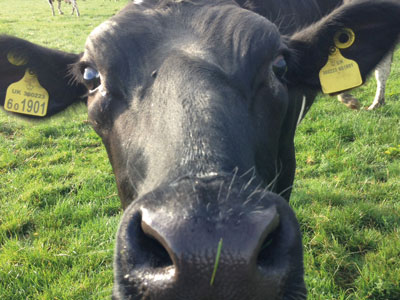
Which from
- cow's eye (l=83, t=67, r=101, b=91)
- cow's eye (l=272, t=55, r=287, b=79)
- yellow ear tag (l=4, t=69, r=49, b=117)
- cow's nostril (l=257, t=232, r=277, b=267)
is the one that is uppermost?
cow's eye (l=272, t=55, r=287, b=79)

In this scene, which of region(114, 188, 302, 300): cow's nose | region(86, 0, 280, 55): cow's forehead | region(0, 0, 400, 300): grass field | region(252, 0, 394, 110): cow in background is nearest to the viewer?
region(114, 188, 302, 300): cow's nose

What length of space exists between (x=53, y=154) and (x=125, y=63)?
171 inches

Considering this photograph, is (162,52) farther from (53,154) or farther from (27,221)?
(53,154)

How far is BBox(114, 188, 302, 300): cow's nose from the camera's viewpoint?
4.18 feet

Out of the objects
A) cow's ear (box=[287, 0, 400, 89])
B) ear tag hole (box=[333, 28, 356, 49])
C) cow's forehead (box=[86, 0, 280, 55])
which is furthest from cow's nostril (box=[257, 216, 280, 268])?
ear tag hole (box=[333, 28, 356, 49])

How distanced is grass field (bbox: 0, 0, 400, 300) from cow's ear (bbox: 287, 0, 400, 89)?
1.49 m

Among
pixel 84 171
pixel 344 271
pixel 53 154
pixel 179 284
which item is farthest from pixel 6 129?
pixel 179 284

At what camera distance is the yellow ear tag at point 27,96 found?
339cm

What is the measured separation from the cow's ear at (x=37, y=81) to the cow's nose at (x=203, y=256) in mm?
2175

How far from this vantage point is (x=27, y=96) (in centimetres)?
340

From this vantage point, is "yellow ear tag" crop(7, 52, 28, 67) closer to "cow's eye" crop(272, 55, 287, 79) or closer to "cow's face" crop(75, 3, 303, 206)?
"cow's face" crop(75, 3, 303, 206)

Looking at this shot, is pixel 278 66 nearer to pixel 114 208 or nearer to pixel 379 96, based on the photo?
pixel 114 208

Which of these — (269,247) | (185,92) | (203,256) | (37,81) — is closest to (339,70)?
(185,92)

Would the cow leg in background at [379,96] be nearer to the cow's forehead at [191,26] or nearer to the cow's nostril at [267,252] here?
the cow's forehead at [191,26]
